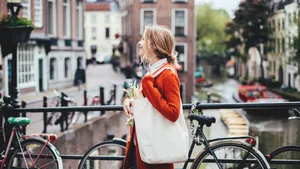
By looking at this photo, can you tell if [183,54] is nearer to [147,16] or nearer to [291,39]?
[147,16]

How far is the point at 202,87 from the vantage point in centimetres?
3947

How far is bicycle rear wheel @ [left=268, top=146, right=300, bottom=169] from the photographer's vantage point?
3145 millimetres

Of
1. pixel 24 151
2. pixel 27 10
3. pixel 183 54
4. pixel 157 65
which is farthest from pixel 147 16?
pixel 157 65

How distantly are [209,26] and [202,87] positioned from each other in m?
12.3

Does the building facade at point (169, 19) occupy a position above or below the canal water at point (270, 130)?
→ above

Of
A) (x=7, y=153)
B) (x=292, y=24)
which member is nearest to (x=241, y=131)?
(x=292, y=24)

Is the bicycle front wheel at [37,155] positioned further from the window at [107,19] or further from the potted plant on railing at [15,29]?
the window at [107,19]

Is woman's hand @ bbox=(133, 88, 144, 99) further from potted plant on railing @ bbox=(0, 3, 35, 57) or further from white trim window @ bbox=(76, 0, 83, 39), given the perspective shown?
white trim window @ bbox=(76, 0, 83, 39)

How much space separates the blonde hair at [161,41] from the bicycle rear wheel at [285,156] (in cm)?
91

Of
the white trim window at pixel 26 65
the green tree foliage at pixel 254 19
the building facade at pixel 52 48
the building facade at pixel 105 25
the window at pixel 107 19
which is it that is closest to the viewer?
the white trim window at pixel 26 65

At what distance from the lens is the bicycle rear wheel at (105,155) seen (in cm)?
316

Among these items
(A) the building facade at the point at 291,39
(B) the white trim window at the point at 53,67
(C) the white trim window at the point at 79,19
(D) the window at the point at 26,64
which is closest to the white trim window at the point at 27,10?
(D) the window at the point at 26,64

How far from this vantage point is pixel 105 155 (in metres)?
3.35

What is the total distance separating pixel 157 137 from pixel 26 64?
13.3m
